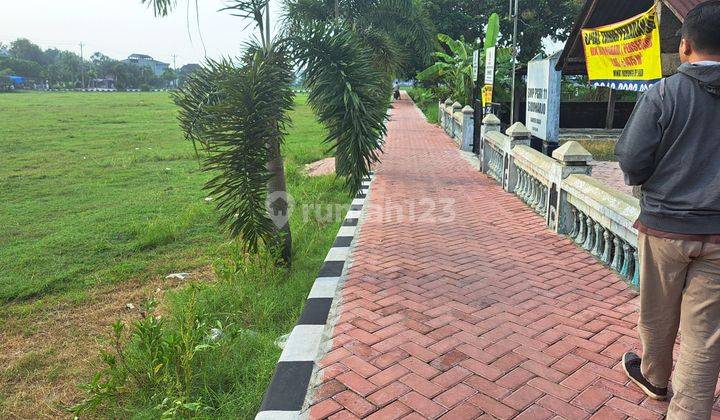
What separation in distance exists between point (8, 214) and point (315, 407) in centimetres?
A: 724

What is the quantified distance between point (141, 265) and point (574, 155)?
4551 mm

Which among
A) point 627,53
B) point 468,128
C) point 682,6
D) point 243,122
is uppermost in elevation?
point 682,6

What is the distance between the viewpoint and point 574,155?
541cm

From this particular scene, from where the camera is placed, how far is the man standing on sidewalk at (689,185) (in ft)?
7.06

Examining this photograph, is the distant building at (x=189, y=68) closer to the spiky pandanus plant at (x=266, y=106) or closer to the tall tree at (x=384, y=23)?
the spiky pandanus plant at (x=266, y=106)

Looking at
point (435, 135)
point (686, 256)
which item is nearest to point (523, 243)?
point (686, 256)

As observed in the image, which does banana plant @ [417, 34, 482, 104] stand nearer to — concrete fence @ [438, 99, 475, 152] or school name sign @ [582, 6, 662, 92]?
concrete fence @ [438, 99, 475, 152]

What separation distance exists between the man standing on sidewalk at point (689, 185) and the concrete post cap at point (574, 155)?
3189 millimetres

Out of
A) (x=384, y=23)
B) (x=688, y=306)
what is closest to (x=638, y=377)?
(x=688, y=306)

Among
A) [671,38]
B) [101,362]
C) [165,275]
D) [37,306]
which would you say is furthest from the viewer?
[671,38]

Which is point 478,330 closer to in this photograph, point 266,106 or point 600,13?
point 266,106

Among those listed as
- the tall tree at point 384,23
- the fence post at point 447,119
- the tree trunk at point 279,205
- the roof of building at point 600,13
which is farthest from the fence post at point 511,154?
the fence post at point 447,119

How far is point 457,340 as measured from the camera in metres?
3.42

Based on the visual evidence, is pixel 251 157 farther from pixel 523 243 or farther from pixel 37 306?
pixel 523 243
